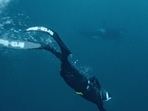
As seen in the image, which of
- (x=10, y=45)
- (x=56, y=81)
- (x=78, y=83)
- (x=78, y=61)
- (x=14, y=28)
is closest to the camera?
(x=10, y=45)

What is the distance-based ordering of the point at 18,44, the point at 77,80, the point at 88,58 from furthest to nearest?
1. the point at 88,58
2. the point at 77,80
3. the point at 18,44

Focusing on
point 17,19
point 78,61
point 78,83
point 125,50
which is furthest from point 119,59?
point 78,83

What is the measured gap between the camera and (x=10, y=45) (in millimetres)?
6641

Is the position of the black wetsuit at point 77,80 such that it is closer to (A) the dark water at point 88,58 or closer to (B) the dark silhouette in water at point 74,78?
(B) the dark silhouette in water at point 74,78

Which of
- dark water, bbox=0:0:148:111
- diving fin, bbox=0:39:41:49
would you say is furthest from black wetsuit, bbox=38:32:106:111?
dark water, bbox=0:0:148:111

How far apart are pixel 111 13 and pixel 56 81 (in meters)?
5.83

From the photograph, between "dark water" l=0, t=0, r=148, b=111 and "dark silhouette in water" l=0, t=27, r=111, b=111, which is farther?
"dark water" l=0, t=0, r=148, b=111

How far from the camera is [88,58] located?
65.3ft

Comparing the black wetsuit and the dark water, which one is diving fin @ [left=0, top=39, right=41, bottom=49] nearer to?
the black wetsuit

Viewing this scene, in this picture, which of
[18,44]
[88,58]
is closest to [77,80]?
[18,44]

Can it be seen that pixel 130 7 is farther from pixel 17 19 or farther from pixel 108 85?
pixel 17 19

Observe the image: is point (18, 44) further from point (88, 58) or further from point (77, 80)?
point (88, 58)

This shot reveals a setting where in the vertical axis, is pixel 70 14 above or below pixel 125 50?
above

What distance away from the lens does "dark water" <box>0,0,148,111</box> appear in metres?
19.7
